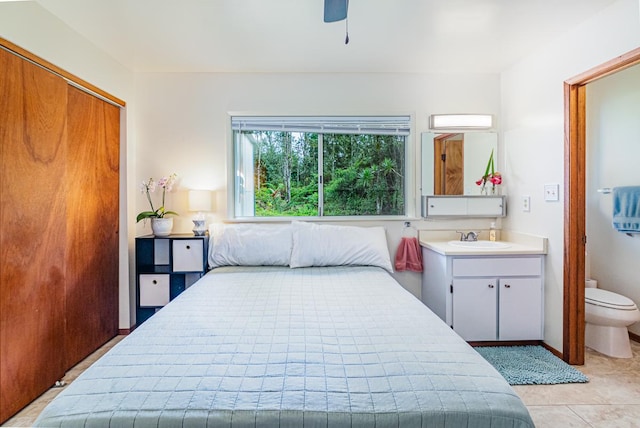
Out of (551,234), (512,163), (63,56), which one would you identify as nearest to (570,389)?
(551,234)

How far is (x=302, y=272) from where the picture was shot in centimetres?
266

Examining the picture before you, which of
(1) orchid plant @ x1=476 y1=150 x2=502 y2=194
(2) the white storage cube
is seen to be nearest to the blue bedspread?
(2) the white storage cube

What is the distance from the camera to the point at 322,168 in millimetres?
3336

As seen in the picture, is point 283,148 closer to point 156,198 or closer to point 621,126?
point 156,198

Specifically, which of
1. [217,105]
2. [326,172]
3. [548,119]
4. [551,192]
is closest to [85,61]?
[217,105]

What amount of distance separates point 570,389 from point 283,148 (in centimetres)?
287

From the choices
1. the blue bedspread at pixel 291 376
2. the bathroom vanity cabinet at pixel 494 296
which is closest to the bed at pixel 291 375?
the blue bedspread at pixel 291 376

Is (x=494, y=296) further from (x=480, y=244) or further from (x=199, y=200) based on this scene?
(x=199, y=200)

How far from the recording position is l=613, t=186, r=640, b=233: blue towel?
280 centimetres

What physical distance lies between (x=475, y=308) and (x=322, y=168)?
1819 mm

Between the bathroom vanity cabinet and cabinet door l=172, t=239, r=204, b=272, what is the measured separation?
6.60ft

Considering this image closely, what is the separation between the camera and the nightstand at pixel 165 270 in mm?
2867

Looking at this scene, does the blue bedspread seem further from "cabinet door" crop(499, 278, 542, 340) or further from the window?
the window

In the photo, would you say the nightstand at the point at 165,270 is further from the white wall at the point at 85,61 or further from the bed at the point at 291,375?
the bed at the point at 291,375
